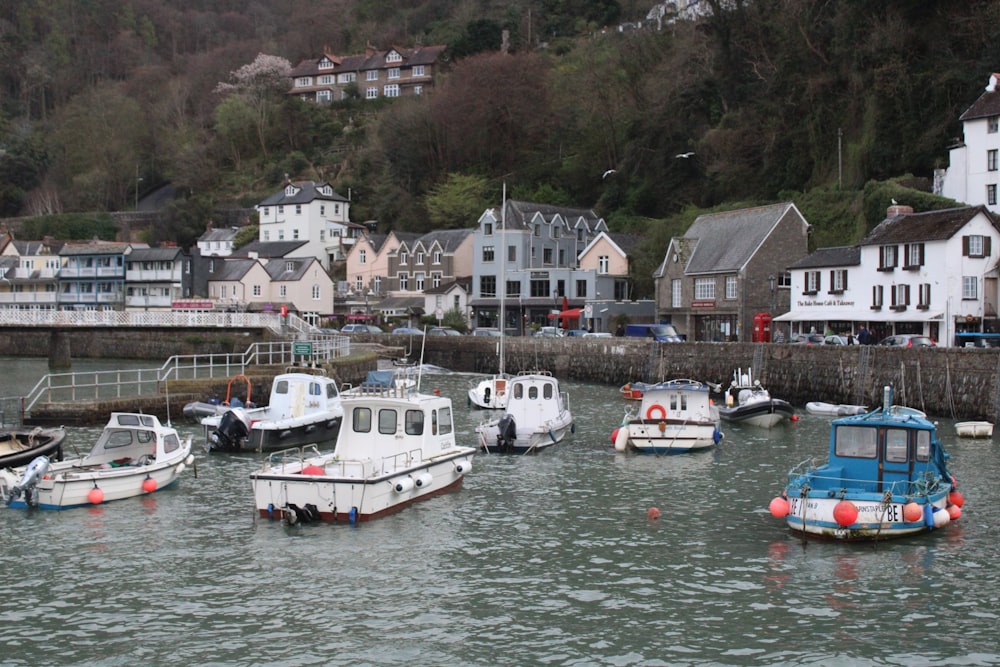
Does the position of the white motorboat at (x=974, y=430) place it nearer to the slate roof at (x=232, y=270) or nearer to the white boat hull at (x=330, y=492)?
the white boat hull at (x=330, y=492)

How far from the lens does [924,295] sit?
50281 mm

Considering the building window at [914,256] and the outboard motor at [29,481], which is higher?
the building window at [914,256]

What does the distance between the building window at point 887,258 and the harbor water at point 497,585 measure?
2575 cm

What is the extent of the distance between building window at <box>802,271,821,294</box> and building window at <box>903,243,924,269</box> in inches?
261

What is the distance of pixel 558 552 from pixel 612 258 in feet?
205

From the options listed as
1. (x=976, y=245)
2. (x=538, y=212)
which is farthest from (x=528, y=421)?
(x=538, y=212)

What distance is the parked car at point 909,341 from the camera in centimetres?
4688

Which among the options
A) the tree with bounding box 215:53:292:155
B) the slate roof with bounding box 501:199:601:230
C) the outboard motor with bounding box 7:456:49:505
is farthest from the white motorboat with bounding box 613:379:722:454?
the tree with bounding box 215:53:292:155

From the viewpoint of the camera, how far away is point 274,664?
49.1 feet

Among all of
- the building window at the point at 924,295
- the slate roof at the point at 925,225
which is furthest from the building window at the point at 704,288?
the building window at the point at 924,295

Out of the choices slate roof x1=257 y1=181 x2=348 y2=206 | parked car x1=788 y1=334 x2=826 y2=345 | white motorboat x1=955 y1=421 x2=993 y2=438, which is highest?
slate roof x1=257 y1=181 x2=348 y2=206

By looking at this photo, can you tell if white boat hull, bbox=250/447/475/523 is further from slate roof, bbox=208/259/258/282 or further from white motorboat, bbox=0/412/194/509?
slate roof, bbox=208/259/258/282

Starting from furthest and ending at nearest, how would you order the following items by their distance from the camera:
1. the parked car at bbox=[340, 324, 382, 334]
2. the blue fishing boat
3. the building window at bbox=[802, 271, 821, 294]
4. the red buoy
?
the parked car at bbox=[340, 324, 382, 334], the building window at bbox=[802, 271, 821, 294], the blue fishing boat, the red buoy

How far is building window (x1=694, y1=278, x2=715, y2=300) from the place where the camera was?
67625mm
